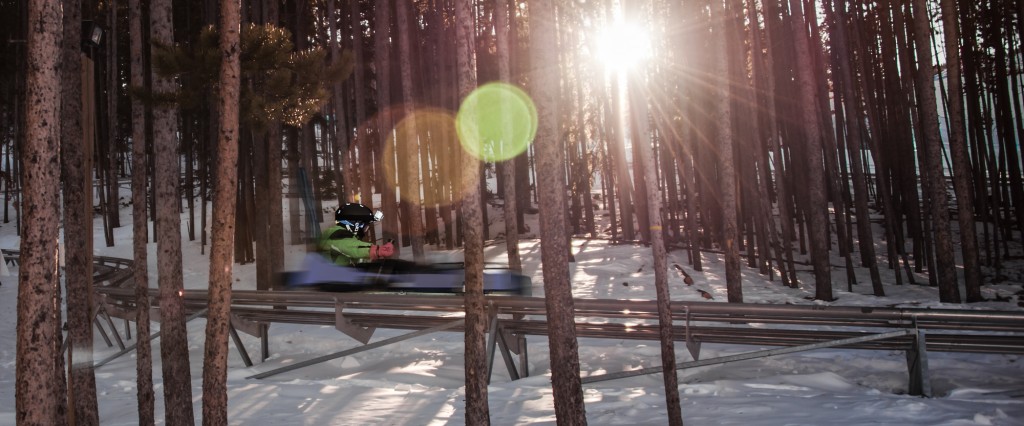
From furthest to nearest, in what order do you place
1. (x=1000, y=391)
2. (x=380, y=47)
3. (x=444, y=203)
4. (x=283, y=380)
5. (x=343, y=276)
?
(x=444, y=203)
(x=380, y=47)
(x=343, y=276)
(x=283, y=380)
(x=1000, y=391)

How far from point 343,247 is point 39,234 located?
20.1 feet

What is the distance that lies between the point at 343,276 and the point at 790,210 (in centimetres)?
1464

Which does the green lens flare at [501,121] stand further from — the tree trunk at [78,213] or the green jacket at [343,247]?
the tree trunk at [78,213]

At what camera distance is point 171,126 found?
303 inches

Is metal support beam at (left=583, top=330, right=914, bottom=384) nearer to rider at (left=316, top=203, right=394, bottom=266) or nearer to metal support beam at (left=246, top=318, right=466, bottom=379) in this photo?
metal support beam at (left=246, top=318, right=466, bottom=379)

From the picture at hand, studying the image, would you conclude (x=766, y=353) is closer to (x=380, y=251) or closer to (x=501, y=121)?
(x=380, y=251)

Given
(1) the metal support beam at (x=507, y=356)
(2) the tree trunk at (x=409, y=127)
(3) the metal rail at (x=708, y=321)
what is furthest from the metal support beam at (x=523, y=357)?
(2) the tree trunk at (x=409, y=127)

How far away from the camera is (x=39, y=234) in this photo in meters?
5.25

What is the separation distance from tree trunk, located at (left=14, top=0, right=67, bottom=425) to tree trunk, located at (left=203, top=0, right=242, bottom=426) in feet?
3.82

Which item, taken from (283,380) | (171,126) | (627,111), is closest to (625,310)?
(283,380)

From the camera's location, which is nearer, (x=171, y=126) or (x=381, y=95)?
(x=171, y=126)

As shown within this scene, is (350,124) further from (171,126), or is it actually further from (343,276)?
(171,126)

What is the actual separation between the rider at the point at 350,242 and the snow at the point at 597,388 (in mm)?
1467

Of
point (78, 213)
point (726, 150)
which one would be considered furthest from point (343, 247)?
point (726, 150)
